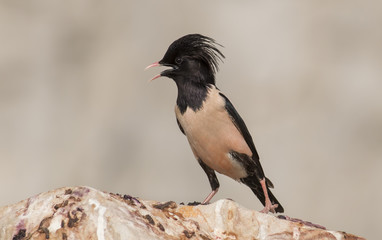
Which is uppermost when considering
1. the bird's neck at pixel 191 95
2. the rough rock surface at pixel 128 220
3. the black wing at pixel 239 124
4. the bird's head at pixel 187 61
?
the bird's head at pixel 187 61

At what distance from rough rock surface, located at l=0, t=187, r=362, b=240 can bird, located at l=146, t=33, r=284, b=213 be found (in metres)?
1.85

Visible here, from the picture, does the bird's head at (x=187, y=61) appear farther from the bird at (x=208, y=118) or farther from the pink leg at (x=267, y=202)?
the pink leg at (x=267, y=202)

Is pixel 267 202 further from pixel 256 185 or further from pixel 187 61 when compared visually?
pixel 187 61

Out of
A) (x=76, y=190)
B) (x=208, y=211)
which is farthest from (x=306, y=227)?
(x=76, y=190)

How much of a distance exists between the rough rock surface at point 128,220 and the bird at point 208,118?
185 centimetres

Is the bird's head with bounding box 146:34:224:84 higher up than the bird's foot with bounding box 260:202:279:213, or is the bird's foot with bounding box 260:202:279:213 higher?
the bird's head with bounding box 146:34:224:84

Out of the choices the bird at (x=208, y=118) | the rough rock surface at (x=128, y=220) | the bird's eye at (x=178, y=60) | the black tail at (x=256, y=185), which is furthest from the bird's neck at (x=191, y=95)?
the rough rock surface at (x=128, y=220)

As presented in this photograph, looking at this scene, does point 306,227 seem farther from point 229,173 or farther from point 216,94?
point 216,94

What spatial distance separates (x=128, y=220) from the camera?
601 cm

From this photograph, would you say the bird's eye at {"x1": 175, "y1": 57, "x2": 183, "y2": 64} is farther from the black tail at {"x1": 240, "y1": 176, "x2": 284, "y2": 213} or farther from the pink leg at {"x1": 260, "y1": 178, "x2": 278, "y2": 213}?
the pink leg at {"x1": 260, "y1": 178, "x2": 278, "y2": 213}

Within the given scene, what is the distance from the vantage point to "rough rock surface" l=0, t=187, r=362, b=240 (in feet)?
19.3

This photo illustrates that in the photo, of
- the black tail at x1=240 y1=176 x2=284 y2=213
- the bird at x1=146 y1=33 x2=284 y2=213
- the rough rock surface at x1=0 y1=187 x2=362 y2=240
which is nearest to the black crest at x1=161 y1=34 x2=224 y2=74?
the bird at x1=146 y1=33 x2=284 y2=213

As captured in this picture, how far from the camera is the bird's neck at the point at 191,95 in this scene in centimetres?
915

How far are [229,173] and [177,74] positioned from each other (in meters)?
1.70
